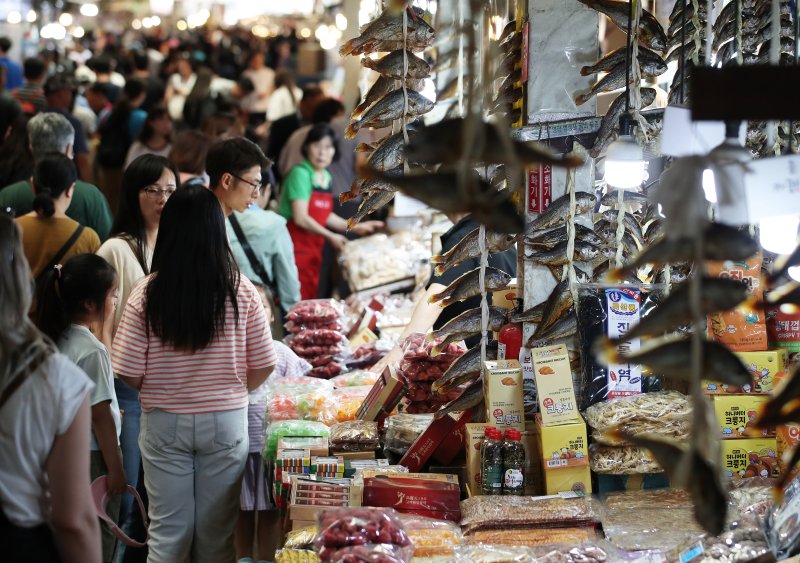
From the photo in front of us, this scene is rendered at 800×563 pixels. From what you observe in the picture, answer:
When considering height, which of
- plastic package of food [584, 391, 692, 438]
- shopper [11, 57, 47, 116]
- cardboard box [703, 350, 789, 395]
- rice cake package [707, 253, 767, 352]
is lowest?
plastic package of food [584, 391, 692, 438]

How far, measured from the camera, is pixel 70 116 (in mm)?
8211

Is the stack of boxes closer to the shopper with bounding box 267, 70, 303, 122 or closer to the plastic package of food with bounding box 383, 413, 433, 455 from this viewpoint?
the plastic package of food with bounding box 383, 413, 433, 455

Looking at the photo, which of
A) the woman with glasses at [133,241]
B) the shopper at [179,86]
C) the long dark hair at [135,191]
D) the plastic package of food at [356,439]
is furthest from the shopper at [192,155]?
the shopper at [179,86]

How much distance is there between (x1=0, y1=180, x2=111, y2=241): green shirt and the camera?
562 cm

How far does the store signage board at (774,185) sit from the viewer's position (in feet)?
6.94

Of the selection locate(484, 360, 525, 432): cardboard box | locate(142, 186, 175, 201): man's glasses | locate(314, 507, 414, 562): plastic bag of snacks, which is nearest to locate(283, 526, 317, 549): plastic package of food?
locate(314, 507, 414, 562): plastic bag of snacks

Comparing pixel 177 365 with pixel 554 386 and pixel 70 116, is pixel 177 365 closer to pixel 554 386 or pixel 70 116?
pixel 554 386

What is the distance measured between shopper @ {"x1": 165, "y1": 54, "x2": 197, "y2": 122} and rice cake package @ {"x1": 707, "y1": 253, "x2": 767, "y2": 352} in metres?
10.3

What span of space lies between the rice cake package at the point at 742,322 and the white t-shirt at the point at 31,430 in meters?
2.05

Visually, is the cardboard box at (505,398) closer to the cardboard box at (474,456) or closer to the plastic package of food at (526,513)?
the cardboard box at (474,456)

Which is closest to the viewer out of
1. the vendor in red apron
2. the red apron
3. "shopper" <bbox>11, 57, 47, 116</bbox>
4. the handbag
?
the handbag

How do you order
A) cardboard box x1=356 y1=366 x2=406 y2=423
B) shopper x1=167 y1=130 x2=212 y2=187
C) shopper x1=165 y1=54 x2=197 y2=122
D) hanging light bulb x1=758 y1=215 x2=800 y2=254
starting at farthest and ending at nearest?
shopper x1=165 y1=54 x2=197 y2=122
shopper x1=167 y1=130 x2=212 y2=187
cardboard box x1=356 y1=366 x2=406 y2=423
hanging light bulb x1=758 y1=215 x2=800 y2=254

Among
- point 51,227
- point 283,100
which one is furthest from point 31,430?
point 283,100

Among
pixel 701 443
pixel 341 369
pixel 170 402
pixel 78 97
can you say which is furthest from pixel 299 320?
pixel 78 97
